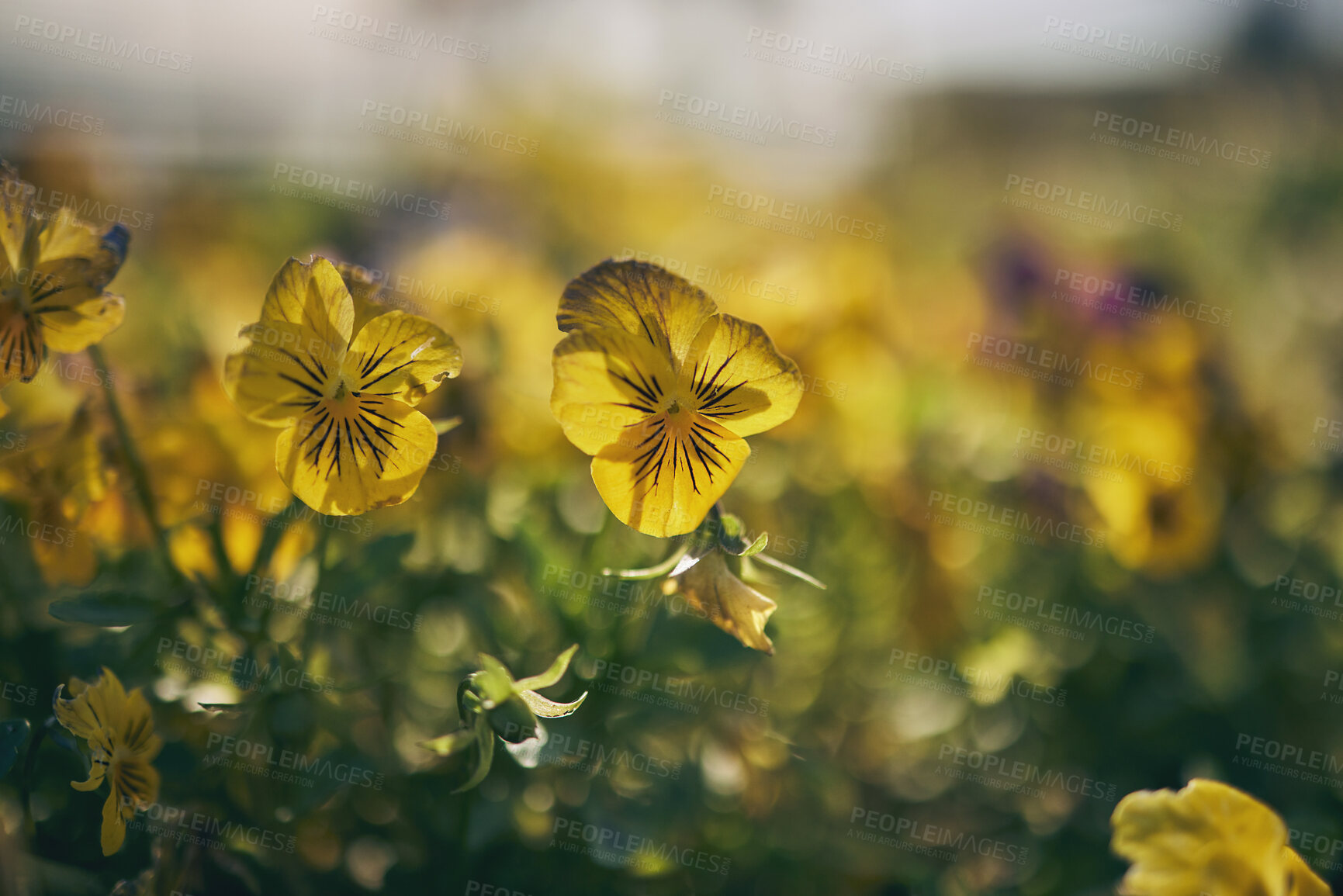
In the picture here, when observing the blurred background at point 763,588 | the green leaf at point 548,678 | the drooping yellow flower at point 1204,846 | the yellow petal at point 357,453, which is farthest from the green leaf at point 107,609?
the drooping yellow flower at point 1204,846

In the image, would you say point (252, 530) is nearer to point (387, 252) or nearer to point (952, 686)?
point (952, 686)

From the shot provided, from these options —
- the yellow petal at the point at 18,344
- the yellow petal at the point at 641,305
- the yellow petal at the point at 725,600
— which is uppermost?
the yellow petal at the point at 641,305

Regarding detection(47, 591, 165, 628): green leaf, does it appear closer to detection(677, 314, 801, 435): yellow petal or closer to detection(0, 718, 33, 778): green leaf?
detection(0, 718, 33, 778): green leaf

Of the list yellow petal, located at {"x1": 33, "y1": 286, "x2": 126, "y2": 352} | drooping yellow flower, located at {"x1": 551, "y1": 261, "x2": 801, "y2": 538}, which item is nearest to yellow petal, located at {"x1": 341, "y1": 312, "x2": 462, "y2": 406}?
drooping yellow flower, located at {"x1": 551, "y1": 261, "x2": 801, "y2": 538}

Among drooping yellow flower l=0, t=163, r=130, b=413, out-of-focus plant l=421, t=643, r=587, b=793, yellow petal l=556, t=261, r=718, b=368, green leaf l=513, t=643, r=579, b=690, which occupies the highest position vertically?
yellow petal l=556, t=261, r=718, b=368

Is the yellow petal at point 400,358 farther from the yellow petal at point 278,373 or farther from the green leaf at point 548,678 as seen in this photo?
the green leaf at point 548,678

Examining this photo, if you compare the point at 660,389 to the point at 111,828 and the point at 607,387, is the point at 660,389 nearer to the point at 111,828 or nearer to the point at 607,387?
the point at 607,387

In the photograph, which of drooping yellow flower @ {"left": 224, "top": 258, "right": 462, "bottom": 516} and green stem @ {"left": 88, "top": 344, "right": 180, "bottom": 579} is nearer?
drooping yellow flower @ {"left": 224, "top": 258, "right": 462, "bottom": 516}
